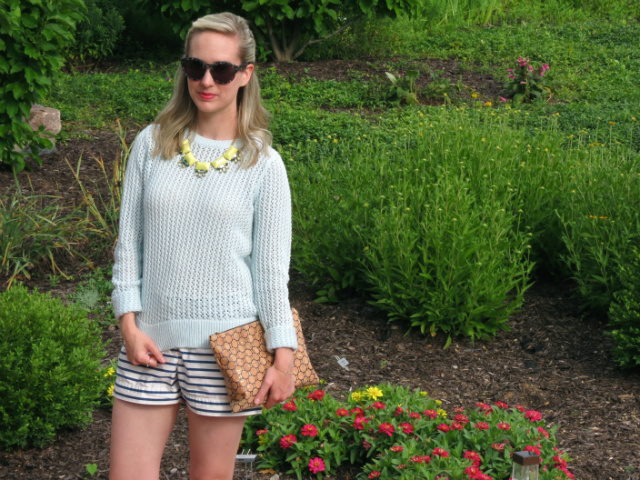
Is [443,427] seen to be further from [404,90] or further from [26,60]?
[404,90]

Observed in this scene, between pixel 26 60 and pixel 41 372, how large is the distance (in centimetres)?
379

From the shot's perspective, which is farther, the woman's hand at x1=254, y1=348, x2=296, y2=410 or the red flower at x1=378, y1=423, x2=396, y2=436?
the red flower at x1=378, y1=423, x2=396, y2=436

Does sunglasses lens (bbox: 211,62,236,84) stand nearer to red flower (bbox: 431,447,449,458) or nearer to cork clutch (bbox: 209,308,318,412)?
cork clutch (bbox: 209,308,318,412)

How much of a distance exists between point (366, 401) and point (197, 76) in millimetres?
1760

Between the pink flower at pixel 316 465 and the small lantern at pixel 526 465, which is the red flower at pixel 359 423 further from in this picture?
the small lantern at pixel 526 465

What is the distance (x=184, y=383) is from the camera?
6.97 ft

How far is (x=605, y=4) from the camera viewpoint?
584 inches

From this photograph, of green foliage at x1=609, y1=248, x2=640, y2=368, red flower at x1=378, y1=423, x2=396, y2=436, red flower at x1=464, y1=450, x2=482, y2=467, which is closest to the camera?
red flower at x1=464, y1=450, x2=482, y2=467

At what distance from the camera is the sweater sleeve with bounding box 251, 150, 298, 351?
2.12 metres

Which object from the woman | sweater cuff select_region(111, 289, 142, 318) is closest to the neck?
the woman

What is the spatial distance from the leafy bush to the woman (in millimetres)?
873

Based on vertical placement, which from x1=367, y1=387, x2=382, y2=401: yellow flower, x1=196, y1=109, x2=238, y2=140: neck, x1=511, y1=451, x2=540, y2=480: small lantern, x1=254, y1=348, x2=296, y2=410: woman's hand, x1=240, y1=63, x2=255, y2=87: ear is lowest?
x1=367, y1=387, x2=382, y2=401: yellow flower

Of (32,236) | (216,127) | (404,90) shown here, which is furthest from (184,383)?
(404,90)

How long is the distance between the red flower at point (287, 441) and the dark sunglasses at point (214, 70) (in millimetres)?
1544
